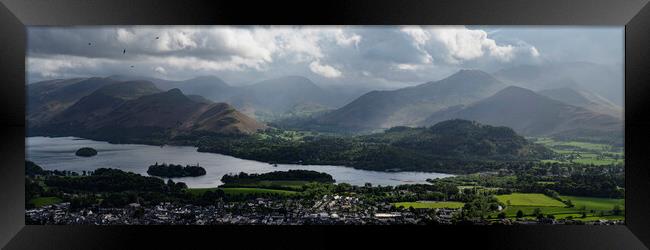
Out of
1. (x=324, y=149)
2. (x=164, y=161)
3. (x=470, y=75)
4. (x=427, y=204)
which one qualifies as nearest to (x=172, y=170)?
(x=164, y=161)

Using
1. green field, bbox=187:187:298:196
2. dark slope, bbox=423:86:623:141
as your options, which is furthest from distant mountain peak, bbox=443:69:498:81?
green field, bbox=187:187:298:196

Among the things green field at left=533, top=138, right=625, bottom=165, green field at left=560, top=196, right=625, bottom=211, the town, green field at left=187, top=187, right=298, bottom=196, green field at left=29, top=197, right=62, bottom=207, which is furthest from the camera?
green field at left=533, top=138, right=625, bottom=165

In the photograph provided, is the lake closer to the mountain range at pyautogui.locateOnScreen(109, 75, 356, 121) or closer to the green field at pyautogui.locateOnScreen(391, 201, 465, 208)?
the green field at pyautogui.locateOnScreen(391, 201, 465, 208)

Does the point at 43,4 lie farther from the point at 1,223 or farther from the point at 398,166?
the point at 398,166

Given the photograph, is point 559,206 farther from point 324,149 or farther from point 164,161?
point 164,161

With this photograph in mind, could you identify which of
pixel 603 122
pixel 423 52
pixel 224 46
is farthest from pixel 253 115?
pixel 603 122

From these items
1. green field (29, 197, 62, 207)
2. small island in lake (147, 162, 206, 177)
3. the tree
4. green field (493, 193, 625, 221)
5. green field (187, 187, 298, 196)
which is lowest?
the tree
